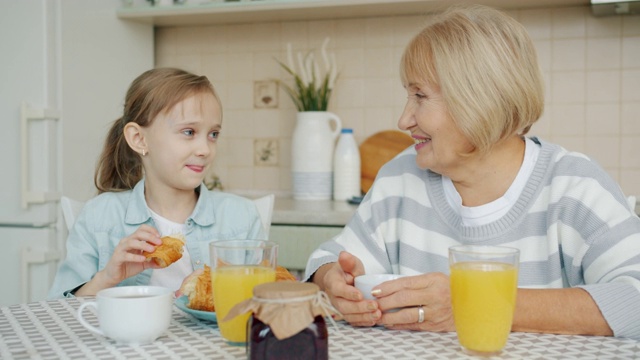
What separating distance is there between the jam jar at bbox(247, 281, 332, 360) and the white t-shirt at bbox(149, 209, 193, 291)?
84 centimetres

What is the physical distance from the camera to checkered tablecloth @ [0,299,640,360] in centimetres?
94

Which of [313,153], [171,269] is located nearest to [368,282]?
[171,269]

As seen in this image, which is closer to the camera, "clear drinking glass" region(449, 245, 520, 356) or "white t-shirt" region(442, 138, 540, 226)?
"clear drinking glass" region(449, 245, 520, 356)

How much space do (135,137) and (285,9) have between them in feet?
3.50

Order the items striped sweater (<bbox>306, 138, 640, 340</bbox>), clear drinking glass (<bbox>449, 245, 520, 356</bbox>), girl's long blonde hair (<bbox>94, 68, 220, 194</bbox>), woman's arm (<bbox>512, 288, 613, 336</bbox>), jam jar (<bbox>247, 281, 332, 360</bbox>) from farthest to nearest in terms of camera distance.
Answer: girl's long blonde hair (<bbox>94, 68, 220, 194</bbox>), striped sweater (<bbox>306, 138, 640, 340</bbox>), woman's arm (<bbox>512, 288, 613, 336</bbox>), clear drinking glass (<bbox>449, 245, 520, 356</bbox>), jam jar (<bbox>247, 281, 332, 360</bbox>)

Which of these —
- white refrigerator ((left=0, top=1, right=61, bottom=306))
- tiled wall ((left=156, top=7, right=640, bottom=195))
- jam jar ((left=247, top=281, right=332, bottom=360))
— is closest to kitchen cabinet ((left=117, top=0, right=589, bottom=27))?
tiled wall ((left=156, top=7, right=640, bottom=195))

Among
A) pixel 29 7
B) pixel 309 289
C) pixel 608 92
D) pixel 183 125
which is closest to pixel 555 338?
pixel 309 289

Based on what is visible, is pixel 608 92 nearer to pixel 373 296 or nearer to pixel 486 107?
pixel 486 107

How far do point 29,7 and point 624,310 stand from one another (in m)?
2.09

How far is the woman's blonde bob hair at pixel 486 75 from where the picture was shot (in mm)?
1366

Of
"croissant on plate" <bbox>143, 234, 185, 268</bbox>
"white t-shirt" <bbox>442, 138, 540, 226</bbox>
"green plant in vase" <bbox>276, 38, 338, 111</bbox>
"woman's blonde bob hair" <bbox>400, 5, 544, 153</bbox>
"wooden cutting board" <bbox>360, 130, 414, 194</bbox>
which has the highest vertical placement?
"green plant in vase" <bbox>276, 38, 338, 111</bbox>

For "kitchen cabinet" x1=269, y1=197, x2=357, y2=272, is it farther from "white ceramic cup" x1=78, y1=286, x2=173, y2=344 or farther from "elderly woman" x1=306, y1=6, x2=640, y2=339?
"white ceramic cup" x1=78, y1=286, x2=173, y2=344

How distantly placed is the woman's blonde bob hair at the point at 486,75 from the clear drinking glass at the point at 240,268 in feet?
1.93

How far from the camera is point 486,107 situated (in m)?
1.37
